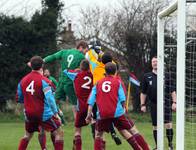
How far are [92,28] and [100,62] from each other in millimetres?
31071

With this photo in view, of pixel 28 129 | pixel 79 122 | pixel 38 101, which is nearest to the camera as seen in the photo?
pixel 38 101

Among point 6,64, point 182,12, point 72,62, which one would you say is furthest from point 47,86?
point 6,64

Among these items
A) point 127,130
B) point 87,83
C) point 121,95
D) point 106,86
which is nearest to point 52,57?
point 87,83

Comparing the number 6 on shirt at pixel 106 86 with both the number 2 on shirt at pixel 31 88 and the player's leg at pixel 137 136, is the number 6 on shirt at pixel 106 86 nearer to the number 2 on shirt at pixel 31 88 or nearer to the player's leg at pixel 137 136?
the player's leg at pixel 137 136

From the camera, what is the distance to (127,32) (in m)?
34.2

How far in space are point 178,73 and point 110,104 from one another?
5.62ft

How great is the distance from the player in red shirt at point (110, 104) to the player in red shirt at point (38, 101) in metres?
0.65

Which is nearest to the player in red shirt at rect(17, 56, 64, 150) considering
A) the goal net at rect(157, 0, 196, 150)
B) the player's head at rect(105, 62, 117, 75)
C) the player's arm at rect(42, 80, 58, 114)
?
the player's arm at rect(42, 80, 58, 114)

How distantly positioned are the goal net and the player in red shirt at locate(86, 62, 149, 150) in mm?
1061

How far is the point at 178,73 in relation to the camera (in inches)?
331

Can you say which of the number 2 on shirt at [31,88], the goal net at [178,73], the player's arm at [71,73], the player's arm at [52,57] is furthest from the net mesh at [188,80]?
the number 2 on shirt at [31,88]

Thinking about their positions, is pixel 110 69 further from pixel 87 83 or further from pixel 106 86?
pixel 87 83

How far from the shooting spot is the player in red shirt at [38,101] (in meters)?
9.88

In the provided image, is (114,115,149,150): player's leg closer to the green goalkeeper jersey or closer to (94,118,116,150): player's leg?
(94,118,116,150): player's leg
